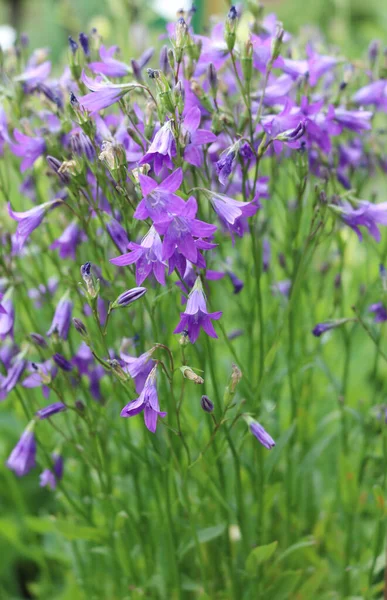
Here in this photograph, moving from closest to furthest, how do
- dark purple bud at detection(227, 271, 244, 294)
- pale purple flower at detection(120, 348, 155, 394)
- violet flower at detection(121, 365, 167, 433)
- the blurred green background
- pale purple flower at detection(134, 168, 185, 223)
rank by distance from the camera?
pale purple flower at detection(134, 168, 185, 223)
violet flower at detection(121, 365, 167, 433)
pale purple flower at detection(120, 348, 155, 394)
dark purple bud at detection(227, 271, 244, 294)
the blurred green background

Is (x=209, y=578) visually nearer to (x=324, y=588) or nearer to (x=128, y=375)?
(x=324, y=588)

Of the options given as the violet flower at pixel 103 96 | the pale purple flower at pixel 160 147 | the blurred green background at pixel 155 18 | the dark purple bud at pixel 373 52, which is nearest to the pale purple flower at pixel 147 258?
the pale purple flower at pixel 160 147

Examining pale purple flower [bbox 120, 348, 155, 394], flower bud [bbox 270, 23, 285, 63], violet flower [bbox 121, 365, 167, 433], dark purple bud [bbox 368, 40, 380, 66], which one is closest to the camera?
violet flower [bbox 121, 365, 167, 433]

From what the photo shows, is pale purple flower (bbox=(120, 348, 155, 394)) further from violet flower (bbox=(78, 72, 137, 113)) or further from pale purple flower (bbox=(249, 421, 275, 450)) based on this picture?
violet flower (bbox=(78, 72, 137, 113))

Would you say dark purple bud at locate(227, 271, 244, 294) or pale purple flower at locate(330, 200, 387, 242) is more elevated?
pale purple flower at locate(330, 200, 387, 242)

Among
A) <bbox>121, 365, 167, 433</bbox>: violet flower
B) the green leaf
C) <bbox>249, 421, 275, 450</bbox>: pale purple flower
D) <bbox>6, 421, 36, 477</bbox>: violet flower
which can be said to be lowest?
the green leaf

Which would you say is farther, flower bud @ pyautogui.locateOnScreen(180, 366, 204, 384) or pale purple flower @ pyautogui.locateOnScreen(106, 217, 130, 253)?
pale purple flower @ pyautogui.locateOnScreen(106, 217, 130, 253)

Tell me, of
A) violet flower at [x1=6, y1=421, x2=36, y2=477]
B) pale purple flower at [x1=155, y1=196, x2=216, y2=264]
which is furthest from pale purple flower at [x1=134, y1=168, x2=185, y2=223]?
violet flower at [x1=6, y1=421, x2=36, y2=477]
